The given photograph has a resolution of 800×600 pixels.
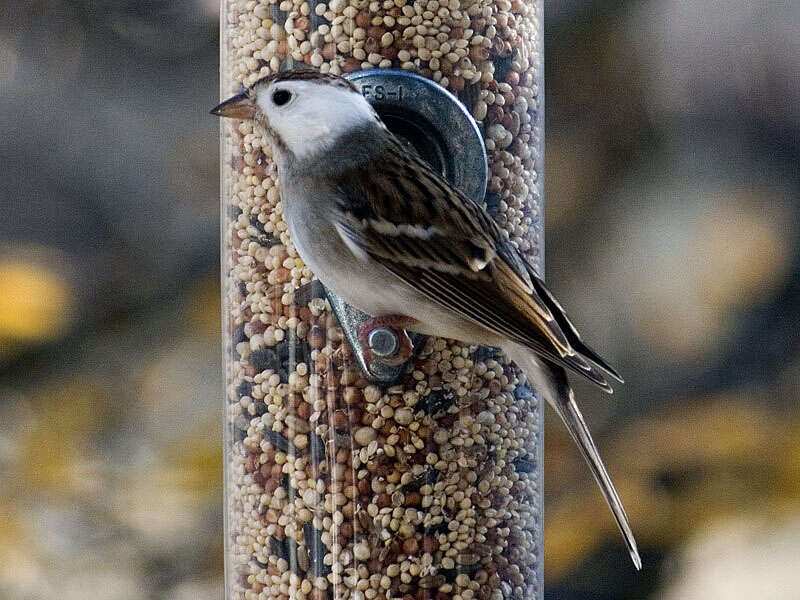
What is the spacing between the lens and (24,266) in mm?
4301

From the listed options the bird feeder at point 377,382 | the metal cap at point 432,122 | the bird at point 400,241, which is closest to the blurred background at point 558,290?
the bird feeder at point 377,382

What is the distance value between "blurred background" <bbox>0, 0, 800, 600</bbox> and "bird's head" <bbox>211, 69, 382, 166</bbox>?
4.29 ft

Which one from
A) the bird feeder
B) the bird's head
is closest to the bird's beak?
the bird's head

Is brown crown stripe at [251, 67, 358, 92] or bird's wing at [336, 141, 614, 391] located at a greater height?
brown crown stripe at [251, 67, 358, 92]

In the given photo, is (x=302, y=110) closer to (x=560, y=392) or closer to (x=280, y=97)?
(x=280, y=97)

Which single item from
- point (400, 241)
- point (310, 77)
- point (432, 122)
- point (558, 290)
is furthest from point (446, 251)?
point (558, 290)

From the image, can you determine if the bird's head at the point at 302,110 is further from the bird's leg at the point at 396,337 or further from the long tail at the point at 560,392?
the long tail at the point at 560,392

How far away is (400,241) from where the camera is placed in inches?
112

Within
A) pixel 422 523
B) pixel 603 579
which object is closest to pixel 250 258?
pixel 422 523

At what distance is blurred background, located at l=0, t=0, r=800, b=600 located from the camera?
420 cm

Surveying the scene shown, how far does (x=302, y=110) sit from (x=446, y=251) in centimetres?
37

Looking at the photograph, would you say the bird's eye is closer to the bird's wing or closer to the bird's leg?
the bird's wing

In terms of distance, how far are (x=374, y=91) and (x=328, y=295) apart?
0.38 meters

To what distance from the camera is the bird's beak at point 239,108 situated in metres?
2.96
